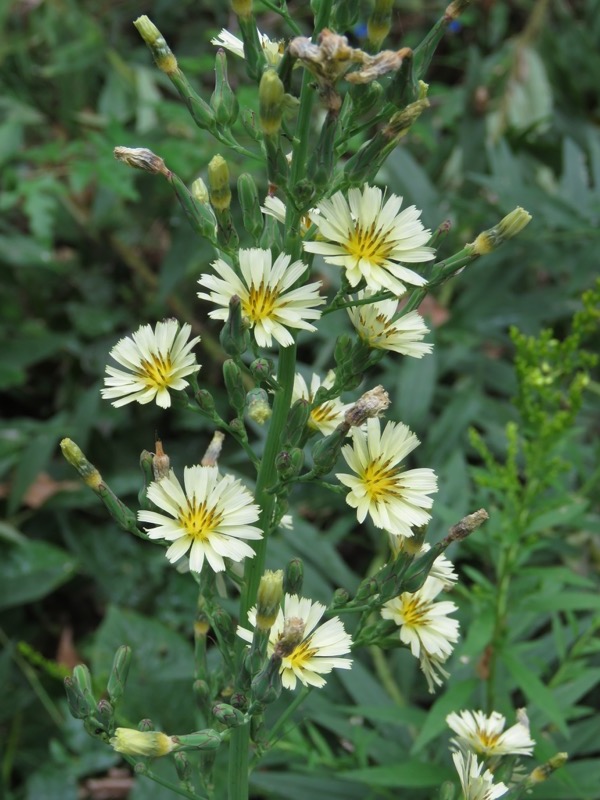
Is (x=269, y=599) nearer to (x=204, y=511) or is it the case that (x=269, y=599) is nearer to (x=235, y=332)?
(x=204, y=511)

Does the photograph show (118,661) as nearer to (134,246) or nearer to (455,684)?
(455,684)

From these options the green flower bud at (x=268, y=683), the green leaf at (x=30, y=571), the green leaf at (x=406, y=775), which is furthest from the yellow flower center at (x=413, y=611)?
the green leaf at (x=30, y=571)

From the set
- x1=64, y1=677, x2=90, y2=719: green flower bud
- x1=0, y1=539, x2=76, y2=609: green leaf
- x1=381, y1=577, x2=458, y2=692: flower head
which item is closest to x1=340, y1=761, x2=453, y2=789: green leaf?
x1=381, y1=577, x2=458, y2=692: flower head

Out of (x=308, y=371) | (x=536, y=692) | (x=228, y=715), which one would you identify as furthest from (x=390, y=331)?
(x=308, y=371)

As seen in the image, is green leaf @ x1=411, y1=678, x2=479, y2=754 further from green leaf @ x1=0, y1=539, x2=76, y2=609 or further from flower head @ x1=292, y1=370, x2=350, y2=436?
green leaf @ x1=0, y1=539, x2=76, y2=609

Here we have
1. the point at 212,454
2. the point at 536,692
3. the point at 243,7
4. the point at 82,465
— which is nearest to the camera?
the point at 243,7

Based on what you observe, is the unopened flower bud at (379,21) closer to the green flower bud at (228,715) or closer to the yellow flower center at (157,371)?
the yellow flower center at (157,371)

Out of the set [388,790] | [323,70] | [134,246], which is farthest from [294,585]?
[134,246]
